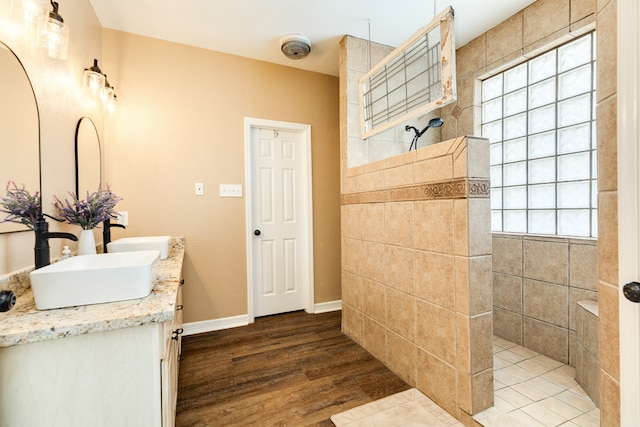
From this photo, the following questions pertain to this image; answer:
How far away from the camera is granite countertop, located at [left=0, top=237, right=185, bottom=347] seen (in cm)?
78

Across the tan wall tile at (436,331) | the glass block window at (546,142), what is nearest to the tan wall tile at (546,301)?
the glass block window at (546,142)

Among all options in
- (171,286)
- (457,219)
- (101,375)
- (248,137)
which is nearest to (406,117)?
(457,219)

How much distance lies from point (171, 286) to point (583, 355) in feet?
7.32

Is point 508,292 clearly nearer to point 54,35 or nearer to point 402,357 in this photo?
point 402,357

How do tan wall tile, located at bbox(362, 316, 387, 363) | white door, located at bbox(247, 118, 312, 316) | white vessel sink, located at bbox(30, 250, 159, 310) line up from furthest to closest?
white door, located at bbox(247, 118, 312, 316), tan wall tile, located at bbox(362, 316, 387, 363), white vessel sink, located at bbox(30, 250, 159, 310)

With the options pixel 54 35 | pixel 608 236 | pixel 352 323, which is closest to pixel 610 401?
pixel 608 236

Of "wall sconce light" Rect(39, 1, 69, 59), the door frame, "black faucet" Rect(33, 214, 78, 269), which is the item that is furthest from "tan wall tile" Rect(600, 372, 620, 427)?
the door frame

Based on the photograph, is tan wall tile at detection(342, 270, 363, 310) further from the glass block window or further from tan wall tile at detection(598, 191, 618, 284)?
tan wall tile at detection(598, 191, 618, 284)

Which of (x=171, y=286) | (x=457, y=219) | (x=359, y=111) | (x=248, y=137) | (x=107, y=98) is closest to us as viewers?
(x=171, y=286)

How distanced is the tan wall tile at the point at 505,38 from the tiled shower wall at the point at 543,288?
1494 mm

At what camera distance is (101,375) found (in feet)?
2.86

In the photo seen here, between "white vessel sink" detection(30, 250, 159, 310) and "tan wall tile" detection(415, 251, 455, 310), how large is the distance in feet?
4.62

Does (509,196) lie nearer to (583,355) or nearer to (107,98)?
(583,355)

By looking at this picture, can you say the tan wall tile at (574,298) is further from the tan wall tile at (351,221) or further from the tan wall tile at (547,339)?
the tan wall tile at (351,221)
